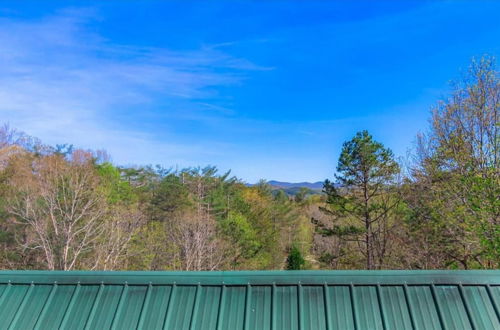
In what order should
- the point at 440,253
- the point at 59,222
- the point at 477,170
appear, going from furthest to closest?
the point at 59,222
the point at 440,253
the point at 477,170

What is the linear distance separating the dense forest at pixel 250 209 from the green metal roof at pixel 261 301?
882cm

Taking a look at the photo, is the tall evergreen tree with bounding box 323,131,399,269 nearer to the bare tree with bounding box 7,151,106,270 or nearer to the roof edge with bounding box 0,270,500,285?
the bare tree with bounding box 7,151,106,270

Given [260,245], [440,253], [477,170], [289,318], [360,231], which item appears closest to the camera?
[289,318]

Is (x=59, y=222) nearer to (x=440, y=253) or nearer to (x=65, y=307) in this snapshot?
(x=65, y=307)

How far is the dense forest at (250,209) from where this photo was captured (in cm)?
1120

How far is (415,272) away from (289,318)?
4.23 ft

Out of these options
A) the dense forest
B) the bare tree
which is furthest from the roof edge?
the bare tree

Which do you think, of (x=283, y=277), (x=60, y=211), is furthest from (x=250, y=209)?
(x=283, y=277)

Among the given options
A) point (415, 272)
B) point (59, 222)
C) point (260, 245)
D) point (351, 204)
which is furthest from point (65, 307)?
point (260, 245)

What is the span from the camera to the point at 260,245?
86.8ft

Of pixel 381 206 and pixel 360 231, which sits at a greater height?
pixel 381 206

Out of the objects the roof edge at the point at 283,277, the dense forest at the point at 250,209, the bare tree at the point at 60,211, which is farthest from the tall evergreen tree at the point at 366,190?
the roof edge at the point at 283,277

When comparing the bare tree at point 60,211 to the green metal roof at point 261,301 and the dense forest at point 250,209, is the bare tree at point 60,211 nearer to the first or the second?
the dense forest at point 250,209

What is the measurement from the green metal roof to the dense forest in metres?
8.82
